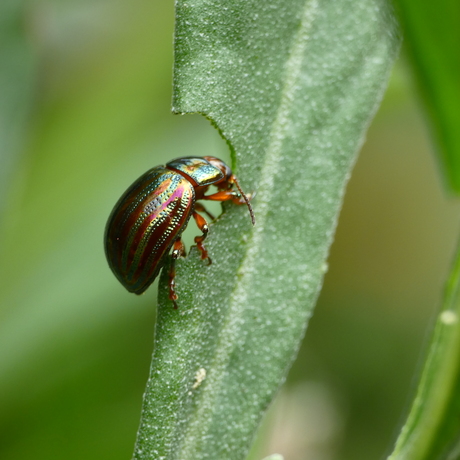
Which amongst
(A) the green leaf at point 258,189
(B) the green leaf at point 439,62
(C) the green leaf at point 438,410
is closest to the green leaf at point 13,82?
(A) the green leaf at point 258,189

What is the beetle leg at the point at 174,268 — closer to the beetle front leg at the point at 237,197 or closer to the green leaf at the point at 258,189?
the green leaf at the point at 258,189

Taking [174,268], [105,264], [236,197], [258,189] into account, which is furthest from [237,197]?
[105,264]

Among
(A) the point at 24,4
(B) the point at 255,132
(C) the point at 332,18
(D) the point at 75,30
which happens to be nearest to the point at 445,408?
(B) the point at 255,132

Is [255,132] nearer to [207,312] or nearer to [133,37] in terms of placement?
[207,312]

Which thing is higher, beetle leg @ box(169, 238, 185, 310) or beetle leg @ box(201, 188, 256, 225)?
beetle leg @ box(201, 188, 256, 225)

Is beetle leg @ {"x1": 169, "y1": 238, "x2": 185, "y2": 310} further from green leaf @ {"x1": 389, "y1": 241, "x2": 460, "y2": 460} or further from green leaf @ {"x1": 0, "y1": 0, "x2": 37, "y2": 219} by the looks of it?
green leaf @ {"x1": 0, "y1": 0, "x2": 37, "y2": 219}

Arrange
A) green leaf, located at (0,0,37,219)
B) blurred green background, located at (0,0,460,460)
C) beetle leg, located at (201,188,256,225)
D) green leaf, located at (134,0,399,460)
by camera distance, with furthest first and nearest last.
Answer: blurred green background, located at (0,0,460,460)
green leaf, located at (0,0,37,219)
beetle leg, located at (201,188,256,225)
green leaf, located at (134,0,399,460)

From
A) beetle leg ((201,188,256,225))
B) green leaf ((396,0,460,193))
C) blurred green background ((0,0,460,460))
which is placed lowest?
blurred green background ((0,0,460,460))

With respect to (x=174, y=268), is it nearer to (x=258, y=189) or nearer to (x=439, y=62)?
(x=258, y=189)

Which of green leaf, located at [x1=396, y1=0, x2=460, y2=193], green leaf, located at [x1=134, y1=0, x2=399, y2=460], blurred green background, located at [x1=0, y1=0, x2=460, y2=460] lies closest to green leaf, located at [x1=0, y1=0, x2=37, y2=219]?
blurred green background, located at [x1=0, y1=0, x2=460, y2=460]
